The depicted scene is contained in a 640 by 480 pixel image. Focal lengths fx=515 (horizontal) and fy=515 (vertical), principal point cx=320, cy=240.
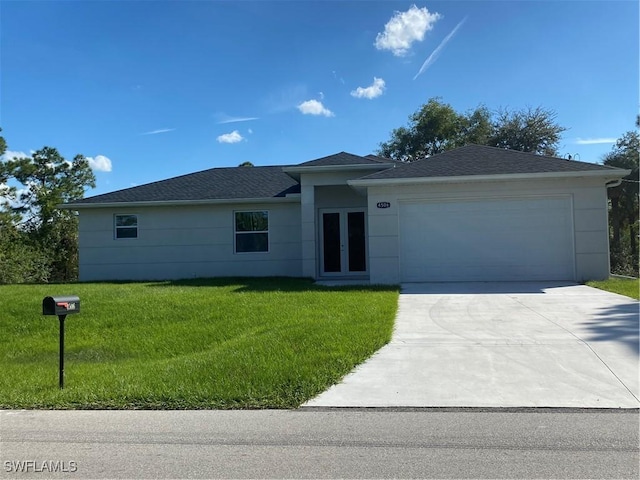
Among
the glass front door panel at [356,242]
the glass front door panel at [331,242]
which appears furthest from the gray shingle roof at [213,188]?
the glass front door panel at [356,242]

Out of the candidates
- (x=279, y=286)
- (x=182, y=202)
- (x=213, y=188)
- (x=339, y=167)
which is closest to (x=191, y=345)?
(x=279, y=286)

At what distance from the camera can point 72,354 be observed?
8.41m

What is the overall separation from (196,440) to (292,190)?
14.7 m

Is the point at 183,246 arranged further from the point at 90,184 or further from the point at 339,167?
the point at 90,184

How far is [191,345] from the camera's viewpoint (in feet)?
27.7

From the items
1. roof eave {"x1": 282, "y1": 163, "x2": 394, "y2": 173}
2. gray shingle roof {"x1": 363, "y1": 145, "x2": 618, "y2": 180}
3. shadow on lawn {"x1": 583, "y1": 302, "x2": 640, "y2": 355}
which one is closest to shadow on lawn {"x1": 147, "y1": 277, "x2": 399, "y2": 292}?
gray shingle roof {"x1": 363, "y1": 145, "x2": 618, "y2": 180}

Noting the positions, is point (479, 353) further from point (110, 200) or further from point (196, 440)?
point (110, 200)

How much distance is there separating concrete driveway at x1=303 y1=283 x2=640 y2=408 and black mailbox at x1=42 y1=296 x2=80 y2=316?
3.19m

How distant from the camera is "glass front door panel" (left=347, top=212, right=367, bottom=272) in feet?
58.9

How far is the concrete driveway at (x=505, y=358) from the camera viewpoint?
554cm

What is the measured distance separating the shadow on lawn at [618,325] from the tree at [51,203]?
32486 millimetres

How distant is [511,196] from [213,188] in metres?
10.6

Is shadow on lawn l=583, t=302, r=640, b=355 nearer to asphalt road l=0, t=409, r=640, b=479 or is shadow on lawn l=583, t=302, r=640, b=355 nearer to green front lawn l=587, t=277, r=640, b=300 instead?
green front lawn l=587, t=277, r=640, b=300

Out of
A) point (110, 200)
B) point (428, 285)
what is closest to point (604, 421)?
point (428, 285)
